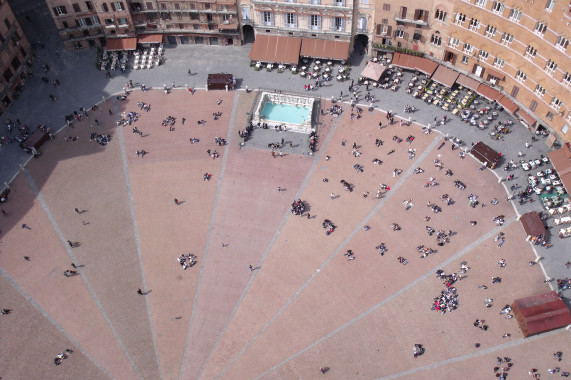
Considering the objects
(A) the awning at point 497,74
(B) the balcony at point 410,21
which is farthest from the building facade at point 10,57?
(A) the awning at point 497,74

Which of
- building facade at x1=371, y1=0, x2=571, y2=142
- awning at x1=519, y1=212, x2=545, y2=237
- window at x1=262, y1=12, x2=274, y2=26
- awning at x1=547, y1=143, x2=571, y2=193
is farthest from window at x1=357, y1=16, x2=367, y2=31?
awning at x1=519, y1=212, x2=545, y2=237

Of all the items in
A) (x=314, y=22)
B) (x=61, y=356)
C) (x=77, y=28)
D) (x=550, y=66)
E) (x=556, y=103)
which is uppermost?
(x=550, y=66)

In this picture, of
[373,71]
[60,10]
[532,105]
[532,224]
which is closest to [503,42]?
[532,105]

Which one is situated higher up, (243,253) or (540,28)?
(540,28)

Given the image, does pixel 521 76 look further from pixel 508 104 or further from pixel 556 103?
pixel 556 103

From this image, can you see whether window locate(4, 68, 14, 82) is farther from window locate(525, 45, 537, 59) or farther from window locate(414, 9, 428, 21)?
window locate(525, 45, 537, 59)

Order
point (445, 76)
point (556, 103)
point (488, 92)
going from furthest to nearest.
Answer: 1. point (445, 76)
2. point (488, 92)
3. point (556, 103)

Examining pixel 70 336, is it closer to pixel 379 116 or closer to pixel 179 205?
pixel 179 205
